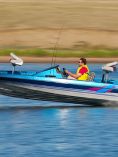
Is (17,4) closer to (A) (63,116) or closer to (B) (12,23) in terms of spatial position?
(B) (12,23)

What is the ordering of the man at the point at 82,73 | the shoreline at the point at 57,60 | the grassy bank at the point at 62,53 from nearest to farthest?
the man at the point at 82,73
the shoreline at the point at 57,60
the grassy bank at the point at 62,53

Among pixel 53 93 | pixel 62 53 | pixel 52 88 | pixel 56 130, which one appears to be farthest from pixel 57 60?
pixel 56 130

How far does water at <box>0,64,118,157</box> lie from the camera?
676 inches

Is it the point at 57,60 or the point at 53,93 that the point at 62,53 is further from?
the point at 53,93

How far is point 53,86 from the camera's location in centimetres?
2248

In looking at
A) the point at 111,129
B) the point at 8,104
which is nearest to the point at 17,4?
the point at 8,104

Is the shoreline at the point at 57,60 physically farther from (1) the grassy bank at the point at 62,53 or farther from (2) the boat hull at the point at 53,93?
(2) the boat hull at the point at 53,93

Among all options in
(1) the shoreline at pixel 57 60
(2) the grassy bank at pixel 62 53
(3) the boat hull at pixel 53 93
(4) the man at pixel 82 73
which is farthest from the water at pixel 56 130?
(2) the grassy bank at pixel 62 53

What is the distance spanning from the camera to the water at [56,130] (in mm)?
17172

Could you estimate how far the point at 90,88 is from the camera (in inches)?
890

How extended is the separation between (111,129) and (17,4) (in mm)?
52608

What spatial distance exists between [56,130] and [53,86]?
287cm

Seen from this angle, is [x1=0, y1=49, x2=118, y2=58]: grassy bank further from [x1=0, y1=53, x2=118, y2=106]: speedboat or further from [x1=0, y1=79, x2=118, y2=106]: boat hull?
[x1=0, y1=53, x2=118, y2=106]: speedboat

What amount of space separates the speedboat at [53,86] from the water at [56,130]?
0.42 metres
